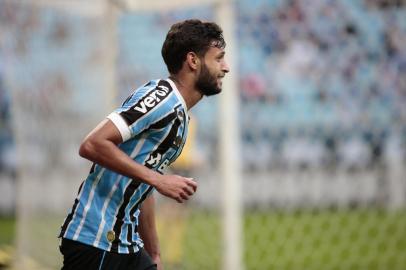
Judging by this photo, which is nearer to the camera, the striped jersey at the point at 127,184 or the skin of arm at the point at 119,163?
Result: the skin of arm at the point at 119,163

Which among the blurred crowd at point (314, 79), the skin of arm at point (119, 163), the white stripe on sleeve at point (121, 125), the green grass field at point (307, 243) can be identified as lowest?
the green grass field at point (307, 243)

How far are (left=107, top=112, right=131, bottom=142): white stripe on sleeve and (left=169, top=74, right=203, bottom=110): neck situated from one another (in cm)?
36

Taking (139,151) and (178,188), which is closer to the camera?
(178,188)

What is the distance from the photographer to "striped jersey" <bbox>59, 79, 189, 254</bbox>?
11.7ft

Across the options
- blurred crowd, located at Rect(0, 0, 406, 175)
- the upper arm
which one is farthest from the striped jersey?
blurred crowd, located at Rect(0, 0, 406, 175)

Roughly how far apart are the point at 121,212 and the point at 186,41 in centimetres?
79

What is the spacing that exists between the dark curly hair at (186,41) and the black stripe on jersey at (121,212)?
0.53 metres

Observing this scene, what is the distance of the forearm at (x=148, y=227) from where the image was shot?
4.10 meters

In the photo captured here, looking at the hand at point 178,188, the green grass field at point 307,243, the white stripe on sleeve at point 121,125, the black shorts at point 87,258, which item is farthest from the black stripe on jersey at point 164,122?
the green grass field at point 307,243

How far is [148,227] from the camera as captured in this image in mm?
4102

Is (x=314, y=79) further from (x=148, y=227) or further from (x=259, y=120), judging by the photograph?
(x=148, y=227)

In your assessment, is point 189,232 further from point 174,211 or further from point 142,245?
point 142,245

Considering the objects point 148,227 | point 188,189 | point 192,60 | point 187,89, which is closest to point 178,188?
point 188,189

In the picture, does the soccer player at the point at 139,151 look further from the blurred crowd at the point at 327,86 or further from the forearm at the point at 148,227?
the blurred crowd at the point at 327,86
